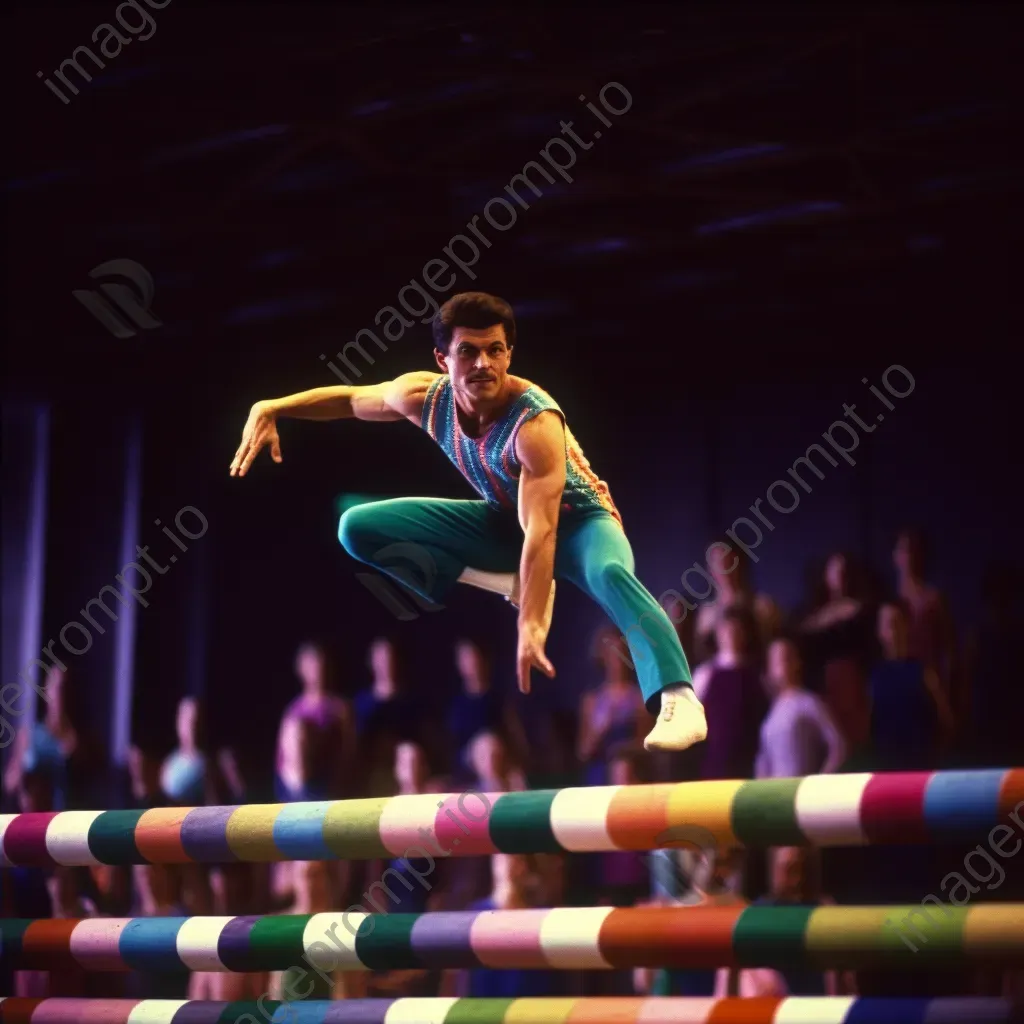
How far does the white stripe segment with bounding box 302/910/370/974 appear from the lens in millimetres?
3959

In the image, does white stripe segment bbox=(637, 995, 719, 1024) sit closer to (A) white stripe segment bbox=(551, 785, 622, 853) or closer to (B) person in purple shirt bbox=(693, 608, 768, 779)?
(A) white stripe segment bbox=(551, 785, 622, 853)

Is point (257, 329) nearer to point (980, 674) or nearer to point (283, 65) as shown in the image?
point (283, 65)

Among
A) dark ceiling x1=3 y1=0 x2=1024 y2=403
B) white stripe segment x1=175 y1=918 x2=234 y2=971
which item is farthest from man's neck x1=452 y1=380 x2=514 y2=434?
dark ceiling x1=3 y1=0 x2=1024 y2=403

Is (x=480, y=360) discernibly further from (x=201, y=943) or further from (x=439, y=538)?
(x=201, y=943)

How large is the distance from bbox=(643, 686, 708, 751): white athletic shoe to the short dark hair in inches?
41.2

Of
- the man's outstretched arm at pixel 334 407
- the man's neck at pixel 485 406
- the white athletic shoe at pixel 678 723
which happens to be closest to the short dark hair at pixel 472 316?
the man's neck at pixel 485 406

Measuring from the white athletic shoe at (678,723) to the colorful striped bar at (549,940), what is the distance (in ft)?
1.62

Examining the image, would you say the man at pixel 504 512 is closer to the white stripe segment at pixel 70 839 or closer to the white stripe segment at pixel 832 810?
the white stripe segment at pixel 832 810

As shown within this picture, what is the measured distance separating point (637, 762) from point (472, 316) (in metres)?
3.39

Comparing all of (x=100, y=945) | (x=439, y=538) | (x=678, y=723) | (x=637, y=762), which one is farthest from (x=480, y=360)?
(x=637, y=762)

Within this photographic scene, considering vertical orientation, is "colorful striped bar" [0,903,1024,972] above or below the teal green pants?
below

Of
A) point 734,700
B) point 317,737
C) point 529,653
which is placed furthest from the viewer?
point 317,737

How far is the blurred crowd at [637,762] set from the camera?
258 inches

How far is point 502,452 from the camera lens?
436 cm
